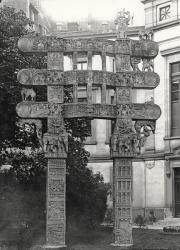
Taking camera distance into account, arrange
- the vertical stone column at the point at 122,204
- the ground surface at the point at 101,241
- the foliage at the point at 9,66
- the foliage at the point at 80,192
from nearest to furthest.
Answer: the vertical stone column at the point at 122,204 → the ground surface at the point at 101,241 → the foliage at the point at 9,66 → the foliage at the point at 80,192

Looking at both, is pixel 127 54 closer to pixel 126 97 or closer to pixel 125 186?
pixel 126 97

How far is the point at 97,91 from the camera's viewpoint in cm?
3319

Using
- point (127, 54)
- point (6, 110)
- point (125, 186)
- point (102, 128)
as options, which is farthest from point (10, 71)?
point (102, 128)

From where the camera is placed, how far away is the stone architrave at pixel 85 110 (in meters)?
16.3

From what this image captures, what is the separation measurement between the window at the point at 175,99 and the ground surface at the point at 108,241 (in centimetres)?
1187

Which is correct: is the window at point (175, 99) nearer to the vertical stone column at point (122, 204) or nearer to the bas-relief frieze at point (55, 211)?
the vertical stone column at point (122, 204)

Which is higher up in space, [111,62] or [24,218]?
[111,62]

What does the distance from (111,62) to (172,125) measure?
5.68 m

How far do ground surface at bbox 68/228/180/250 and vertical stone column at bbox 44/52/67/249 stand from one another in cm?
144

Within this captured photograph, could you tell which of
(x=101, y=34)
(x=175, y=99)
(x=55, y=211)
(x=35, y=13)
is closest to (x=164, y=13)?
(x=101, y=34)

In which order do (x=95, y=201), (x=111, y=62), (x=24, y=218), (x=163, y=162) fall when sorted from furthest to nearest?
(x=111, y=62)
(x=163, y=162)
(x=95, y=201)
(x=24, y=218)

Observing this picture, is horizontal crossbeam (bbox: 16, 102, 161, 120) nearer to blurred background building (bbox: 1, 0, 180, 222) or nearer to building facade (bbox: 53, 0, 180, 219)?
blurred background building (bbox: 1, 0, 180, 222)

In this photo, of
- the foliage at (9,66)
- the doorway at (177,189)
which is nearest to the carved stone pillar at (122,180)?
the foliage at (9,66)

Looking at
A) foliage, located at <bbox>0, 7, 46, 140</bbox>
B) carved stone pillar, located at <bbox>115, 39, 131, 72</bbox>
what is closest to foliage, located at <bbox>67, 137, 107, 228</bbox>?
foliage, located at <bbox>0, 7, 46, 140</bbox>
